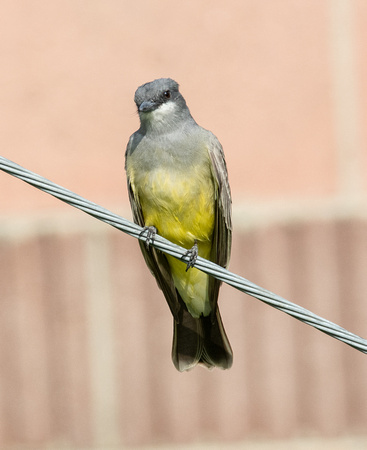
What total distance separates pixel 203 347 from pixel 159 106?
137 cm

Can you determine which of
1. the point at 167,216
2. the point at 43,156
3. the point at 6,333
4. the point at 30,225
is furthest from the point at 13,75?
the point at 167,216

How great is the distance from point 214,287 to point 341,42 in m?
2.90

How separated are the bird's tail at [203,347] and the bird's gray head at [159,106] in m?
1.15

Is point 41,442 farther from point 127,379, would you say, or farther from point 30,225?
point 30,225

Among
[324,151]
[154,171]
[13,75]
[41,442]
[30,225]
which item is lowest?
[41,442]

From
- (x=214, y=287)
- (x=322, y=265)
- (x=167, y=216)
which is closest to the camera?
(x=167, y=216)

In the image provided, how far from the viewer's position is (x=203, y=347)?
5.90 metres

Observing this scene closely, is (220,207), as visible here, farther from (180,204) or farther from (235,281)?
(235,281)

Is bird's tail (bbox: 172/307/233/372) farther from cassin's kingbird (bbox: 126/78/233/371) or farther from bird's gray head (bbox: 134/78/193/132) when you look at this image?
bird's gray head (bbox: 134/78/193/132)

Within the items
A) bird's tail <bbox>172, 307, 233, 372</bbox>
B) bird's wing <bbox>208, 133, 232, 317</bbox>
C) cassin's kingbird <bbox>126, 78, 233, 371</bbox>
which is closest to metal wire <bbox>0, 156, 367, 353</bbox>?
cassin's kingbird <bbox>126, 78, 233, 371</bbox>

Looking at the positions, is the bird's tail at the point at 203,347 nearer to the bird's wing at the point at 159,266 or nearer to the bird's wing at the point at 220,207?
the bird's wing at the point at 159,266

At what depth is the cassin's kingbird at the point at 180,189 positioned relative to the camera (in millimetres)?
5570

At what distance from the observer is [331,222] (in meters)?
7.93

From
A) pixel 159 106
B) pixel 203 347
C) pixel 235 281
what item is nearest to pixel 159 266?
pixel 203 347
